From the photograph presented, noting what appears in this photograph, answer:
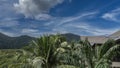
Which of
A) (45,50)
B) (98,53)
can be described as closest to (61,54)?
(45,50)

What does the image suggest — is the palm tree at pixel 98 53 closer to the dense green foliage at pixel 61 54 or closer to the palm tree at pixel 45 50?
the dense green foliage at pixel 61 54

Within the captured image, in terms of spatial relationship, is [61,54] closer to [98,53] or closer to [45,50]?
[45,50]

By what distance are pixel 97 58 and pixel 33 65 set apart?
619cm

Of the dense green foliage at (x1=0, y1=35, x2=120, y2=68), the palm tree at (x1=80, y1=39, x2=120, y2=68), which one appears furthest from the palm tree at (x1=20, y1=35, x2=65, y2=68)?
the palm tree at (x1=80, y1=39, x2=120, y2=68)

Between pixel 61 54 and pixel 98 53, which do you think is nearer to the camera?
pixel 98 53

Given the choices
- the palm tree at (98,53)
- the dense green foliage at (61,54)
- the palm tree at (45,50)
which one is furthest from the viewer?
the palm tree at (45,50)

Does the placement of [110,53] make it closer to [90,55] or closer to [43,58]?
[90,55]

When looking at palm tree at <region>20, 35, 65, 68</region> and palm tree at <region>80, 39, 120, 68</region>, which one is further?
palm tree at <region>20, 35, 65, 68</region>

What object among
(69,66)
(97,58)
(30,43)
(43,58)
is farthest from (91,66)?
(30,43)

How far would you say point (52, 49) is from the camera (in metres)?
27.0

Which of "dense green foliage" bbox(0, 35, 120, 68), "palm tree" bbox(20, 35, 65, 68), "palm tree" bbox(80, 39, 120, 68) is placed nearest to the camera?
"palm tree" bbox(80, 39, 120, 68)

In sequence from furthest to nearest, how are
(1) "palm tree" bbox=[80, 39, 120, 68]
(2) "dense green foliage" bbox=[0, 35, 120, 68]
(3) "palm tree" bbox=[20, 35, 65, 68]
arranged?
(3) "palm tree" bbox=[20, 35, 65, 68] < (2) "dense green foliage" bbox=[0, 35, 120, 68] < (1) "palm tree" bbox=[80, 39, 120, 68]

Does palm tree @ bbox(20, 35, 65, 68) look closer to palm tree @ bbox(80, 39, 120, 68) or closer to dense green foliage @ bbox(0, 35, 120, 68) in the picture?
dense green foliage @ bbox(0, 35, 120, 68)

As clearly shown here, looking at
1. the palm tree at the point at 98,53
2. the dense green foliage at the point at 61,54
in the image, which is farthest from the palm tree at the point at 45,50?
the palm tree at the point at 98,53
